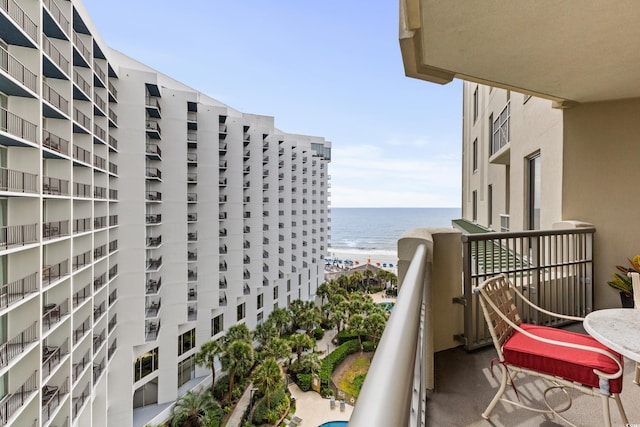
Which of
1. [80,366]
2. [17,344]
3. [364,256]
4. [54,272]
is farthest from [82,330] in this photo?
[364,256]

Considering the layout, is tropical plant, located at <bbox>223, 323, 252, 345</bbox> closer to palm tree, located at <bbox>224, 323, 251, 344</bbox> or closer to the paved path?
palm tree, located at <bbox>224, 323, 251, 344</bbox>

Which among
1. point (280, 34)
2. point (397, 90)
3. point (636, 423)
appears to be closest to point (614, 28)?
point (636, 423)

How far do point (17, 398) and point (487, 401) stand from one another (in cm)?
1057

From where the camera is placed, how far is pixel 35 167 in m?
7.94

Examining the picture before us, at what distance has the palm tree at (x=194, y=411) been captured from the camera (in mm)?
14445

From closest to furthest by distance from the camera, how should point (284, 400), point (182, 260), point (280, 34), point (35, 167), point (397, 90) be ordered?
point (35, 167) → point (284, 400) → point (182, 260) → point (280, 34) → point (397, 90)

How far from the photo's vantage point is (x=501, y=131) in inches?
314

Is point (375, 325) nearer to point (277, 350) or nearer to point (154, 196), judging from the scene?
point (277, 350)

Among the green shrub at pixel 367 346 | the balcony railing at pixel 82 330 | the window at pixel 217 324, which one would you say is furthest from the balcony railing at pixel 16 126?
the green shrub at pixel 367 346

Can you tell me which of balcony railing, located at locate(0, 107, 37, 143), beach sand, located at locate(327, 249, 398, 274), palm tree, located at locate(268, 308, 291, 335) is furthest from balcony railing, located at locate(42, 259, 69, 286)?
beach sand, located at locate(327, 249, 398, 274)

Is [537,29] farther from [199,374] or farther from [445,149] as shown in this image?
[445,149]

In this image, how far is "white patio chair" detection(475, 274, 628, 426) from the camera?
5.47 feet

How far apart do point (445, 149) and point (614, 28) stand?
11480 centimetres

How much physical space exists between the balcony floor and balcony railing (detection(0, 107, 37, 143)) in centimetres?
989
